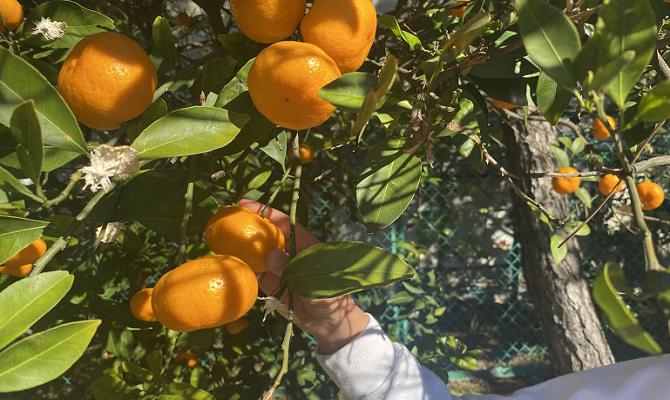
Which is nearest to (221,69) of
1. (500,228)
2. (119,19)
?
(119,19)

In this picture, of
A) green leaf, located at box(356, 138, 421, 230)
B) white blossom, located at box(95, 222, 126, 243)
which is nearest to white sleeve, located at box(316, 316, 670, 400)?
green leaf, located at box(356, 138, 421, 230)

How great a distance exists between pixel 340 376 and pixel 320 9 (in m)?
0.58

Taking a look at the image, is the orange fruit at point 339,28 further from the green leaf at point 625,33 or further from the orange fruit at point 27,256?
the orange fruit at point 27,256

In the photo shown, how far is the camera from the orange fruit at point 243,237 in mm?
601

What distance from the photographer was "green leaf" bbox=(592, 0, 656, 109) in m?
Answer: 0.40

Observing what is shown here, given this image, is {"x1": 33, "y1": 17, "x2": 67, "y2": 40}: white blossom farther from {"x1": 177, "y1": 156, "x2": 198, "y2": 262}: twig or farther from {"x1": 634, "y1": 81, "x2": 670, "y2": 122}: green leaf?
{"x1": 634, "y1": 81, "x2": 670, "y2": 122}: green leaf

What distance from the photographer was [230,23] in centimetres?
126

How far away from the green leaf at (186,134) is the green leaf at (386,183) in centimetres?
19

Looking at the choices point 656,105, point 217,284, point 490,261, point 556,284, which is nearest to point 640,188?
point 556,284

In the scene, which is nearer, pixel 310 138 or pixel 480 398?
pixel 480 398

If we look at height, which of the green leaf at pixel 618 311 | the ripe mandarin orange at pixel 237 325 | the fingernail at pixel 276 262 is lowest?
the ripe mandarin orange at pixel 237 325

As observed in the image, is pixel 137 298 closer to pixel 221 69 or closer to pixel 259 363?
pixel 221 69

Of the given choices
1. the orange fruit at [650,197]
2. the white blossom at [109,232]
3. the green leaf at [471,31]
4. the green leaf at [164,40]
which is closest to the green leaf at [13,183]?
the white blossom at [109,232]

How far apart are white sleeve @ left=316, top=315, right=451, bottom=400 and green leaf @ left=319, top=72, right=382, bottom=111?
54cm
